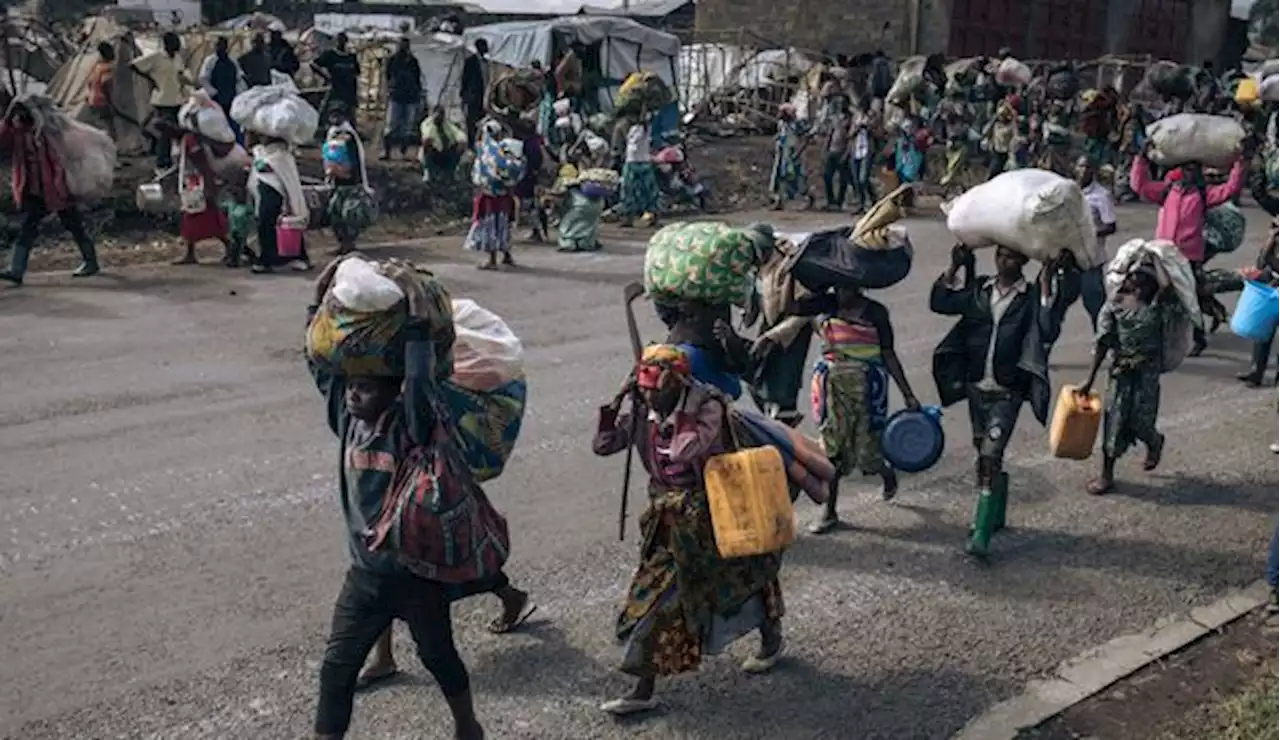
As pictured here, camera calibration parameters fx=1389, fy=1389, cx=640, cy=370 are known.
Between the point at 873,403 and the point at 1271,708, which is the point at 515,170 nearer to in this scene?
the point at 873,403

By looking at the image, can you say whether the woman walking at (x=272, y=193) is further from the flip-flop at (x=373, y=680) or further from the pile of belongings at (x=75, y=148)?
the flip-flop at (x=373, y=680)

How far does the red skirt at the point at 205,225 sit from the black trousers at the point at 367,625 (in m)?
10.4

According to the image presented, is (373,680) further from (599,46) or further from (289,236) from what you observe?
(599,46)

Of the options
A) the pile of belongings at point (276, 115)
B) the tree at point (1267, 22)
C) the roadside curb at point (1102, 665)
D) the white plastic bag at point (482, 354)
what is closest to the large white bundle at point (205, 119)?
the pile of belongings at point (276, 115)

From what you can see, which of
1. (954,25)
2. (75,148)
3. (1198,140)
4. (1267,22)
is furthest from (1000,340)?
(1267,22)

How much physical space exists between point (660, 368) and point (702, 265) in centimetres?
67

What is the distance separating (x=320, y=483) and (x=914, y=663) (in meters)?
3.56

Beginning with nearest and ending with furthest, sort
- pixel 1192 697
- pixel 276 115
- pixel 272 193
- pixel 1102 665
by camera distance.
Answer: pixel 1192 697, pixel 1102 665, pixel 276 115, pixel 272 193

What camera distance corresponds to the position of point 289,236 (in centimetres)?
1399

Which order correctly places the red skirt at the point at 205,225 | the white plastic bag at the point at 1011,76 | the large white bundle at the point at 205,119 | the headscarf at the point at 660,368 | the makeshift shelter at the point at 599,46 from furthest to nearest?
the white plastic bag at the point at 1011,76 < the makeshift shelter at the point at 599,46 < the red skirt at the point at 205,225 < the large white bundle at the point at 205,119 < the headscarf at the point at 660,368

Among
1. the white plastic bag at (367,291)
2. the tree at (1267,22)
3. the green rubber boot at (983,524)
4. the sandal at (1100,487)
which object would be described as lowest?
the sandal at (1100,487)

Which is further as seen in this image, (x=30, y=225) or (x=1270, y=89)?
(x=1270, y=89)

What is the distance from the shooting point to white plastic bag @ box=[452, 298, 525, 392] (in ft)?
15.6

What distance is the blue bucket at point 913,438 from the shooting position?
263 inches
